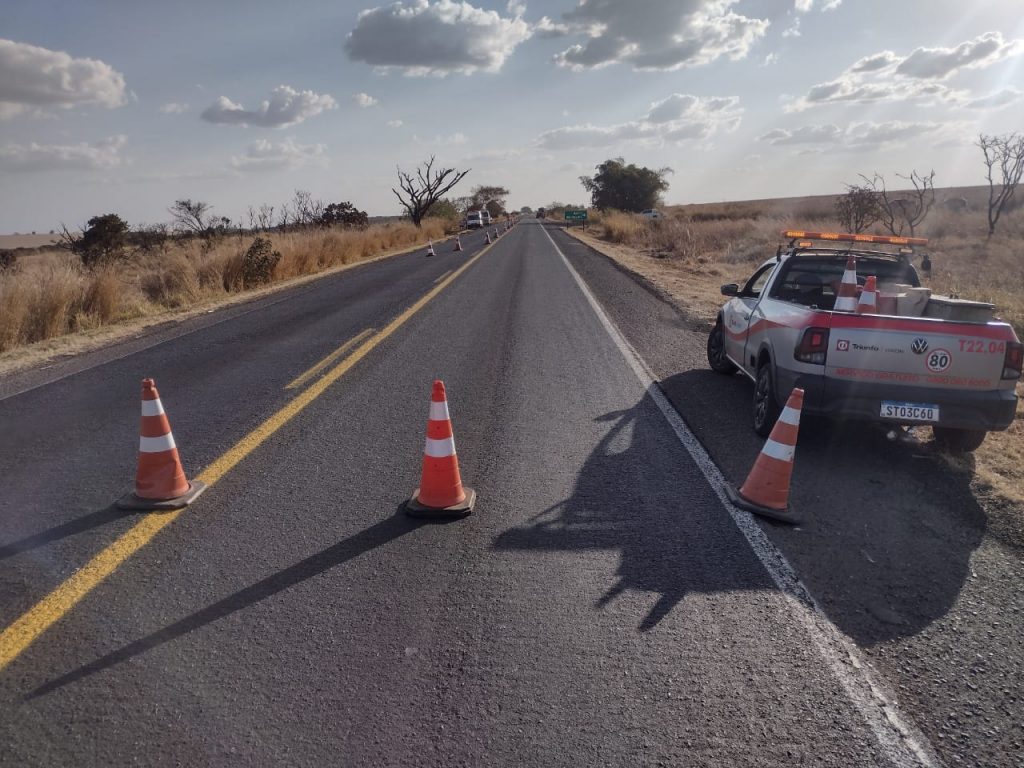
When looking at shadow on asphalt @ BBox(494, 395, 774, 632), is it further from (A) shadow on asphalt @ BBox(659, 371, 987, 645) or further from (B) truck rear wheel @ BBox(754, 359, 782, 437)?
(B) truck rear wheel @ BBox(754, 359, 782, 437)

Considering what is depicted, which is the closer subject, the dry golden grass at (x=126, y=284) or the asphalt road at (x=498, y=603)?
the asphalt road at (x=498, y=603)

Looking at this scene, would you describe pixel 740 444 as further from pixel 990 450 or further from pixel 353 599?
pixel 353 599

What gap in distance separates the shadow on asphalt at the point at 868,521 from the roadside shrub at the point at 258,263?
49.5 ft

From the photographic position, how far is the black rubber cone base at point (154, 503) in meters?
4.41

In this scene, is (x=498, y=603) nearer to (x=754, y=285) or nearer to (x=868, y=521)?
(x=868, y=521)

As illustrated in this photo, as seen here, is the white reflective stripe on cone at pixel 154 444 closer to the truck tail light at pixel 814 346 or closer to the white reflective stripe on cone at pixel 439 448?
the white reflective stripe on cone at pixel 439 448

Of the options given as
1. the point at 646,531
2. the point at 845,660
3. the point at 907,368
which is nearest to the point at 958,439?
the point at 907,368

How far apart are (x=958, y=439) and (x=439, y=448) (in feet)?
13.9

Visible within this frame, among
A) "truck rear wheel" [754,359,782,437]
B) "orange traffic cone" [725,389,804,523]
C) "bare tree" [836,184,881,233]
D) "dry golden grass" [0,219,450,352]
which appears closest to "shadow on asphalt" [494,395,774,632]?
"orange traffic cone" [725,389,804,523]

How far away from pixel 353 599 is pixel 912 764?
2395 millimetres

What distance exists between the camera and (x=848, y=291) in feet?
20.2

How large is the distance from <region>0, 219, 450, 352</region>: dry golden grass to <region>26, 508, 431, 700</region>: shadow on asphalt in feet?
29.9

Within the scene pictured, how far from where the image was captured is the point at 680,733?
8.34 feet

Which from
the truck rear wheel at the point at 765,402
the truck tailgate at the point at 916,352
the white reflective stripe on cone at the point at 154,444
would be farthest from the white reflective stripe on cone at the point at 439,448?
the truck tailgate at the point at 916,352
